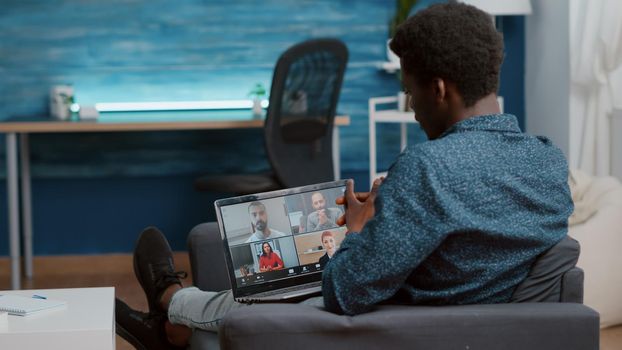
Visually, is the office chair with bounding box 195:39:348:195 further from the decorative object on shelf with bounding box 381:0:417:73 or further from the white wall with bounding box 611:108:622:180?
the white wall with bounding box 611:108:622:180

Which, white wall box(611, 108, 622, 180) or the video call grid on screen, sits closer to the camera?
the video call grid on screen

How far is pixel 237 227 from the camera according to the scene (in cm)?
211

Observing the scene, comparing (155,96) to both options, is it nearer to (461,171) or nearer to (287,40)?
(287,40)

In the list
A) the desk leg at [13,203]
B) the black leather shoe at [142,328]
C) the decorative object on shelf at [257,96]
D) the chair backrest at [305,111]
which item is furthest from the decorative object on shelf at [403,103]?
the black leather shoe at [142,328]

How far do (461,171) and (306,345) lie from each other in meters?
0.40

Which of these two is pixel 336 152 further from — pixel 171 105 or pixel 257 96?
pixel 171 105

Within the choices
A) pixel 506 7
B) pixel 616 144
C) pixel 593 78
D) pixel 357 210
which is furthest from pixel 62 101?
pixel 357 210

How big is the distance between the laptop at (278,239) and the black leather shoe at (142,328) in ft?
1.98

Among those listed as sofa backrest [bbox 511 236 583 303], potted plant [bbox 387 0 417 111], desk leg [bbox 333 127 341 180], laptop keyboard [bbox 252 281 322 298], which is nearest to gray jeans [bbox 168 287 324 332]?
laptop keyboard [bbox 252 281 322 298]

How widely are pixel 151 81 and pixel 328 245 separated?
9.69ft

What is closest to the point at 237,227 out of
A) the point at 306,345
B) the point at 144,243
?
the point at 306,345

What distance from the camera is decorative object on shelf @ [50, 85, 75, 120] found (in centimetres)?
472

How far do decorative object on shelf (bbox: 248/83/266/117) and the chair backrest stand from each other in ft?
1.32

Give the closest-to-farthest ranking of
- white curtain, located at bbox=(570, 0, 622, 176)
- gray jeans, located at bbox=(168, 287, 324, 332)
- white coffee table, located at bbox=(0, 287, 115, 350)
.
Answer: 1. white coffee table, located at bbox=(0, 287, 115, 350)
2. gray jeans, located at bbox=(168, 287, 324, 332)
3. white curtain, located at bbox=(570, 0, 622, 176)
